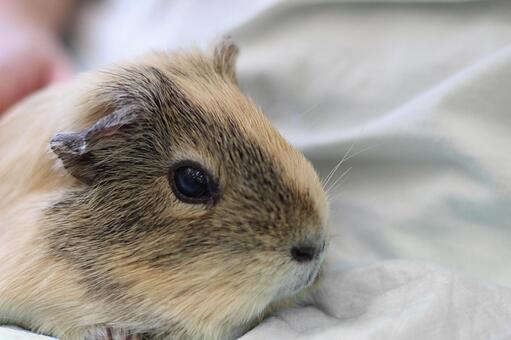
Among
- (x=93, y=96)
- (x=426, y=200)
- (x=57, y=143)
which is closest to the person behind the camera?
(x=57, y=143)

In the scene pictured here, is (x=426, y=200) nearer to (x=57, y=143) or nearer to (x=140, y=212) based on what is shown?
(x=140, y=212)

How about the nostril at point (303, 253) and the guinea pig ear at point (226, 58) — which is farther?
the guinea pig ear at point (226, 58)

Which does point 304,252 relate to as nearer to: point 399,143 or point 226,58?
point 399,143

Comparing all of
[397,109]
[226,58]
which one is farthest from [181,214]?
[397,109]

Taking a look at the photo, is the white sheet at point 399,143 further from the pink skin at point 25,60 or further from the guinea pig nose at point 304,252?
the pink skin at point 25,60

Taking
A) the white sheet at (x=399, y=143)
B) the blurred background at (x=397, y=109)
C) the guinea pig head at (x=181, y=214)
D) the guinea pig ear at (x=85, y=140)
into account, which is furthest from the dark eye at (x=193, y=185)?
the blurred background at (x=397, y=109)

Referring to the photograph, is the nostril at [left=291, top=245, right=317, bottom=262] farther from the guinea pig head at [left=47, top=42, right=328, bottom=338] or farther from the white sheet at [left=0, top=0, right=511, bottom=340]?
the white sheet at [left=0, top=0, right=511, bottom=340]

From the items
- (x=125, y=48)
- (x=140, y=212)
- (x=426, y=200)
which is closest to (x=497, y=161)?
(x=426, y=200)
